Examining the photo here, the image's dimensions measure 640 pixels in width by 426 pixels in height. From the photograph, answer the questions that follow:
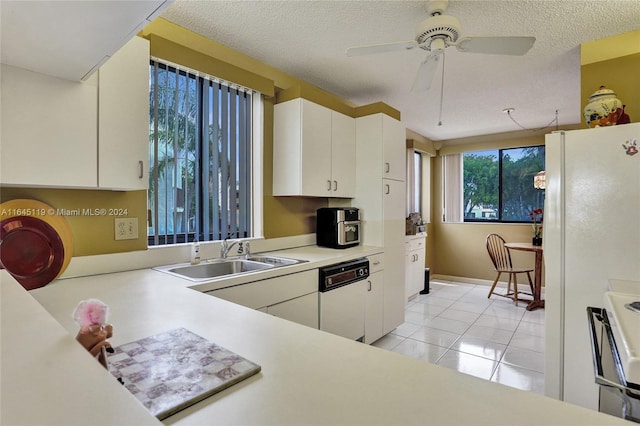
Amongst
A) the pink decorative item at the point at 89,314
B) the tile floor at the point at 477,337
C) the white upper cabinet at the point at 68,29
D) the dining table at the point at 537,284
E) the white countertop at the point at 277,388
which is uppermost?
the white upper cabinet at the point at 68,29

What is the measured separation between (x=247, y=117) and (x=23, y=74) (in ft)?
4.94

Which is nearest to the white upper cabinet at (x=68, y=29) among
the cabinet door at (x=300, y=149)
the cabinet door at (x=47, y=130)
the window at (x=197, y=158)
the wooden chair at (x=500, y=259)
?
the cabinet door at (x=47, y=130)

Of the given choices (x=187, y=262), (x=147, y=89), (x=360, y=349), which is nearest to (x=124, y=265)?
(x=187, y=262)

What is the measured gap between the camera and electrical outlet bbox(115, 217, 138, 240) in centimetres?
186

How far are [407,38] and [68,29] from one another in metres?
2.06

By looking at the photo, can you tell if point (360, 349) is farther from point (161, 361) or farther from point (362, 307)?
point (362, 307)

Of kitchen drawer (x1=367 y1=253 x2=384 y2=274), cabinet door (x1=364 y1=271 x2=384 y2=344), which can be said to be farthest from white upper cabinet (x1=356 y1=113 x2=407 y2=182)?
cabinet door (x1=364 y1=271 x2=384 y2=344)

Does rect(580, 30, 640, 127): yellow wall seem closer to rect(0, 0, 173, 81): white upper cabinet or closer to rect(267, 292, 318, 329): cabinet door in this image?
rect(267, 292, 318, 329): cabinet door

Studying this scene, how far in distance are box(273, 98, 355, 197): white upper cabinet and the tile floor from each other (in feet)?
5.27

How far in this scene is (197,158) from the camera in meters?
2.26

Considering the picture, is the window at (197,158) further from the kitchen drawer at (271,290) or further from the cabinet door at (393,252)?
the cabinet door at (393,252)

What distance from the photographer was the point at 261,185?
2703 millimetres

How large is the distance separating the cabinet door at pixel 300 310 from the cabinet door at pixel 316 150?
92 cm

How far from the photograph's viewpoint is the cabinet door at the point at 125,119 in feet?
5.03
